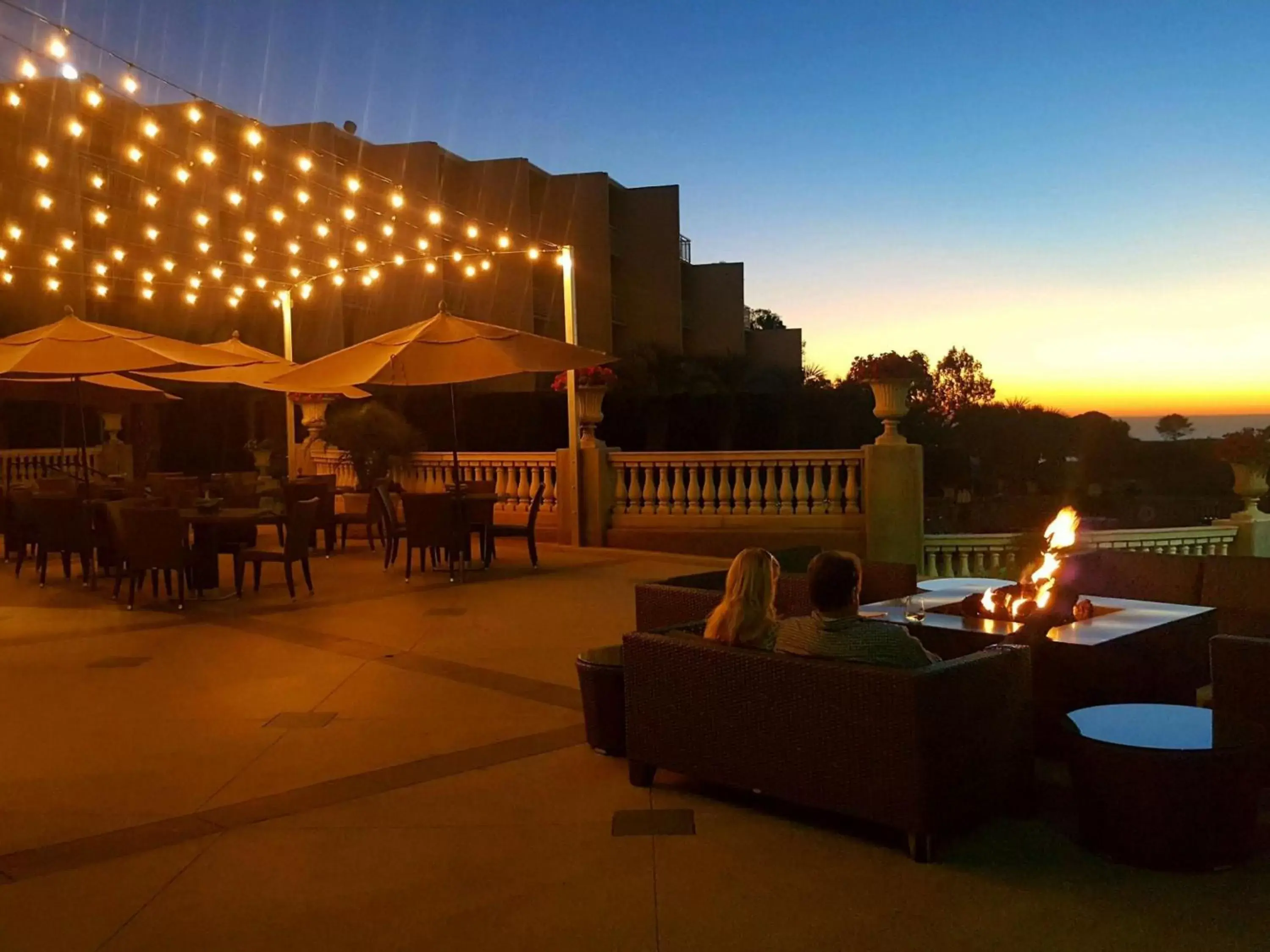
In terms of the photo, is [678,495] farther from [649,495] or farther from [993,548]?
[993,548]

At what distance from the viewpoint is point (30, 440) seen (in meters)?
21.1

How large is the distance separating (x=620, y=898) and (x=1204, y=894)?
186 cm

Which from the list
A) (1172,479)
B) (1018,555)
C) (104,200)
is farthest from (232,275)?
(1172,479)

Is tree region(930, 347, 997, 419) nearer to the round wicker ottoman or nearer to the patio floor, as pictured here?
the patio floor

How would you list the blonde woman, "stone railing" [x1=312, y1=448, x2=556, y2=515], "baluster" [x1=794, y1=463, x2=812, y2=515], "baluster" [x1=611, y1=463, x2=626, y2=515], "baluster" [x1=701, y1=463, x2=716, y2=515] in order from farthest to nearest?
"stone railing" [x1=312, y1=448, x2=556, y2=515] < "baluster" [x1=611, y1=463, x2=626, y2=515] < "baluster" [x1=701, y1=463, x2=716, y2=515] < "baluster" [x1=794, y1=463, x2=812, y2=515] < the blonde woman

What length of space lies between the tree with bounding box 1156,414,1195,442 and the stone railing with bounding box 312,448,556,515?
1444 cm

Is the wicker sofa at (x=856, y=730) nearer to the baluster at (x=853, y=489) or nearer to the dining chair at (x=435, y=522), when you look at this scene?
the dining chair at (x=435, y=522)

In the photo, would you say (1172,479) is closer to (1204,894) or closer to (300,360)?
(300,360)

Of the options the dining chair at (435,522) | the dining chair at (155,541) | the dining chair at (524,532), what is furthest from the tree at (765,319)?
the dining chair at (155,541)

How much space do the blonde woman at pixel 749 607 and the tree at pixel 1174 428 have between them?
2071 cm

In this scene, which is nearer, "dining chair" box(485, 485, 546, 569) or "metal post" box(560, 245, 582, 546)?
"dining chair" box(485, 485, 546, 569)

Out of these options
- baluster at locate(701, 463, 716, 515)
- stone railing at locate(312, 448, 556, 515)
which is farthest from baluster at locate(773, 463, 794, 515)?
stone railing at locate(312, 448, 556, 515)

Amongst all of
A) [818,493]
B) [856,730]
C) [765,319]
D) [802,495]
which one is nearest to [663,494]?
[802,495]

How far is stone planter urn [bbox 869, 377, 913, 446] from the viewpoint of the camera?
11.2 m
